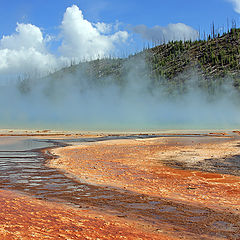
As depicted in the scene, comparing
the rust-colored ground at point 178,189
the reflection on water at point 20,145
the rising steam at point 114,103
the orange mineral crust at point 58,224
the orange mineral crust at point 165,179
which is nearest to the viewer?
the orange mineral crust at point 58,224

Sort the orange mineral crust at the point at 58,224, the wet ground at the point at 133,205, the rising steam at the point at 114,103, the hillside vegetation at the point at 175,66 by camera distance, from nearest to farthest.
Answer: the orange mineral crust at the point at 58,224 < the wet ground at the point at 133,205 < the rising steam at the point at 114,103 < the hillside vegetation at the point at 175,66

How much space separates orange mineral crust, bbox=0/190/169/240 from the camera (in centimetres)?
698

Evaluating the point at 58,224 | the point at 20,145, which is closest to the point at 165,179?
the point at 58,224

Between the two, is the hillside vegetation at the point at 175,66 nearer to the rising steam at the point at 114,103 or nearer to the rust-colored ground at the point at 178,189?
the rising steam at the point at 114,103

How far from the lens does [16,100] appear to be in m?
170

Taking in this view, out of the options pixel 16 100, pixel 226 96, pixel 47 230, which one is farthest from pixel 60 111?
pixel 47 230

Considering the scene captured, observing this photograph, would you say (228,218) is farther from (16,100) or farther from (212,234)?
(16,100)

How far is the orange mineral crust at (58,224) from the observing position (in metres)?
6.98

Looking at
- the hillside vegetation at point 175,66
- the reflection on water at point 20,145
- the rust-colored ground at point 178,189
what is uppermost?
the hillside vegetation at point 175,66

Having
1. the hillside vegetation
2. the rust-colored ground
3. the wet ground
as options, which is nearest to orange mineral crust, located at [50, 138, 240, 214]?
the rust-colored ground

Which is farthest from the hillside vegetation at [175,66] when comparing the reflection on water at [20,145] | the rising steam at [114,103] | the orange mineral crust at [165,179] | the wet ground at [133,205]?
the wet ground at [133,205]

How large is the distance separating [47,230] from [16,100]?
173 meters

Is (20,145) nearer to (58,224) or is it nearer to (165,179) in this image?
(165,179)

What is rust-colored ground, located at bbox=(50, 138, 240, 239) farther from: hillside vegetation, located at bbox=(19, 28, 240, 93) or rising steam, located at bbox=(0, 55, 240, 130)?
hillside vegetation, located at bbox=(19, 28, 240, 93)
